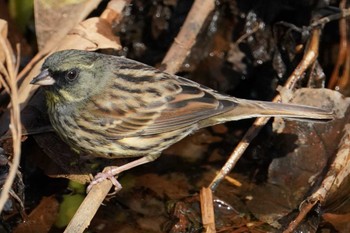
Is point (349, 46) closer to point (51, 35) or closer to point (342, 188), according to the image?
point (342, 188)

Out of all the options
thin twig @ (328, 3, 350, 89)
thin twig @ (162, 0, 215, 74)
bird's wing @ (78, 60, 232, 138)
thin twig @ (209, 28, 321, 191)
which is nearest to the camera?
bird's wing @ (78, 60, 232, 138)

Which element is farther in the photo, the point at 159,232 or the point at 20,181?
the point at 159,232

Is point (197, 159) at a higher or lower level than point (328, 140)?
lower

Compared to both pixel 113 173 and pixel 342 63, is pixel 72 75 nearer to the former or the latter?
pixel 113 173

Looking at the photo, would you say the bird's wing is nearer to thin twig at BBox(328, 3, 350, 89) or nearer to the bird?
the bird

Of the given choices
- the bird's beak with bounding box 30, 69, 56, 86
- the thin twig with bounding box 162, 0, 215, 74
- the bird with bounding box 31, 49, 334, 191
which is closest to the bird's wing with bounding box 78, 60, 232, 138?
the bird with bounding box 31, 49, 334, 191

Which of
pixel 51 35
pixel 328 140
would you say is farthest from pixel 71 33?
pixel 328 140

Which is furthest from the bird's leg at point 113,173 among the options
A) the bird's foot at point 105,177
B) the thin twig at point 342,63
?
the thin twig at point 342,63
